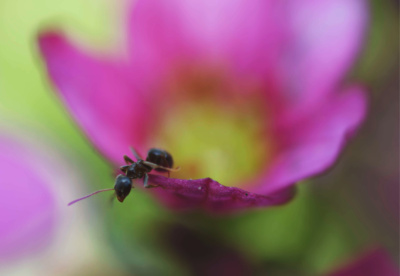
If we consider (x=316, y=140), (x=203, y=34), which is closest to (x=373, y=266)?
(x=316, y=140)

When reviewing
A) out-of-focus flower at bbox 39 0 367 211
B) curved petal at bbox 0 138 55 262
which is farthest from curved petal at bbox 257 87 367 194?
curved petal at bbox 0 138 55 262

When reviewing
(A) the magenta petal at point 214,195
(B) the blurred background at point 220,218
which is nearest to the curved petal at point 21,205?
(B) the blurred background at point 220,218

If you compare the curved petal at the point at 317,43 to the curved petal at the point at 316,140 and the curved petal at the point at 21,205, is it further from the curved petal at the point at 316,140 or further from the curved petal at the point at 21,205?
the curved petal at the point at 21,205

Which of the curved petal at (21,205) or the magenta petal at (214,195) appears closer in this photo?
the magenta petal at (214,195)

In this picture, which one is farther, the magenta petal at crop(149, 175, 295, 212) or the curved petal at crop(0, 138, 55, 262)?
the curved petal at crop(0, 138, 55, 262)

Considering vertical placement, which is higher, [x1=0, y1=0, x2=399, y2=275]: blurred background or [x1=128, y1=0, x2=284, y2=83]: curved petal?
[x1=128, y1=0, x2=284, y2=83]: curved petal

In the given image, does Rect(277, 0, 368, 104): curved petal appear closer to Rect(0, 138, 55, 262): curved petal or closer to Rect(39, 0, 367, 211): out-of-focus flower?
Rect(39, 0, 367, 211): out-of-focus flower

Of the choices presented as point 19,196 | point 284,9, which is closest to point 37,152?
point 19,196

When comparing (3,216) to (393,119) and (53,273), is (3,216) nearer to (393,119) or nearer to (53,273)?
(53,273)
